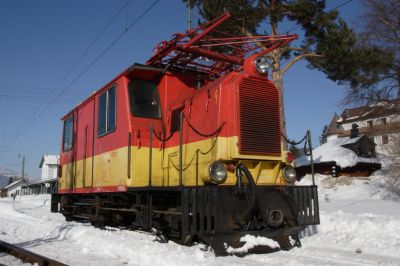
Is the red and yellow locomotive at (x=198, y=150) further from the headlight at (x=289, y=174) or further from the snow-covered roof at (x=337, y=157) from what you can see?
the snow-covered roof at (x=337, y=157)

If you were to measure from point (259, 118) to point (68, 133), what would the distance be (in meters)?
7.41

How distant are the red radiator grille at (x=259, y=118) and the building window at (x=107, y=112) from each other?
3.26 meters

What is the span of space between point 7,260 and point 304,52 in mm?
15694

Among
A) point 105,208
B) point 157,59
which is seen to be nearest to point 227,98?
point 157,59

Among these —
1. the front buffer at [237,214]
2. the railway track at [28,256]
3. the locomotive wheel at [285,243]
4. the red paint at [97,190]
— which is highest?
the red paint at [97,190]

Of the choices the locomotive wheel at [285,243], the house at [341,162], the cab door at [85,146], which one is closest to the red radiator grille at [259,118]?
the locomotive wheel at [285,243]

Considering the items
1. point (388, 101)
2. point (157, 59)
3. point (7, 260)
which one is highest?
point (388, 101)

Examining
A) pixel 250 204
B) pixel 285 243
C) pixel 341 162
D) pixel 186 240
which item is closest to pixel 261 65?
pixel 250 204

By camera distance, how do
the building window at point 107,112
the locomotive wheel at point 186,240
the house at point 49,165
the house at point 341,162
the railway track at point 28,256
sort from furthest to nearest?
the house at point 49,165 < the house at point 341,162 < the building window at point 107,112 < the locomotive wheel at point 186,240 < the railway track at point 28,256

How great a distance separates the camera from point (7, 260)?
701cm

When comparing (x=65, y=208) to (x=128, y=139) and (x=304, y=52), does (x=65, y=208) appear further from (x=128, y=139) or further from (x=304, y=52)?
(x=304, y=52)

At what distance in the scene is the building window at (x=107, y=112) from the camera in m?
8.86

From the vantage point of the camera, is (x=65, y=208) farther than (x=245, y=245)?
Yes

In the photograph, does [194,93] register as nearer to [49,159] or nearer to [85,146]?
[85,146]
